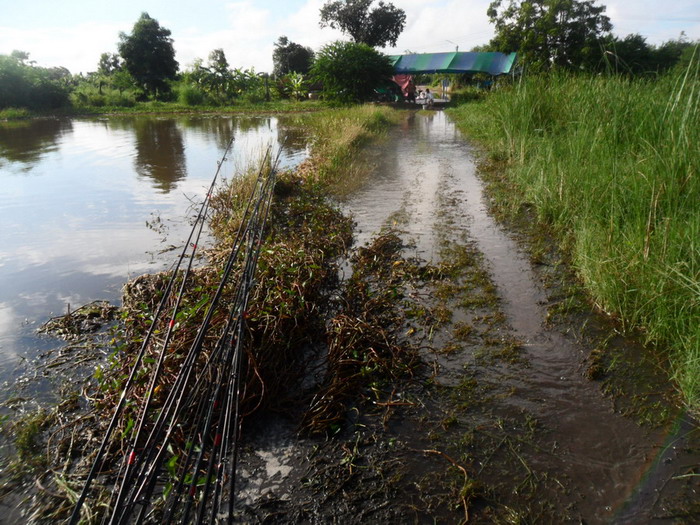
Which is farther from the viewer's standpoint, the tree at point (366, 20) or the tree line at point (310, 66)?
the tree at point (366, 20)

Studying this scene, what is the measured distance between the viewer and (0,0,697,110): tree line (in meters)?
29.1

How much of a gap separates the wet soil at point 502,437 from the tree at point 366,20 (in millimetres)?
55128

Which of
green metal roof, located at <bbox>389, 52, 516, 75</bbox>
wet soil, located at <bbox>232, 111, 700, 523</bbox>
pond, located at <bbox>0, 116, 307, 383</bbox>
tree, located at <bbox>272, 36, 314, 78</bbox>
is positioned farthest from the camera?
tree, located at <bbox>272, 36, 314, 78</bbox>

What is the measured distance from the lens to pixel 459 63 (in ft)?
108

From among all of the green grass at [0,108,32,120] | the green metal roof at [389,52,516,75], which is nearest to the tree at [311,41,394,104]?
the green metal roof at [389,52,516,75]

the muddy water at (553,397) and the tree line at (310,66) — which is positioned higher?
the tree line at (310,66)

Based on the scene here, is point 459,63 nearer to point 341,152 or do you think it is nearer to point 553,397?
point 341,152

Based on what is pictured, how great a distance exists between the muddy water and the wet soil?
10 mm

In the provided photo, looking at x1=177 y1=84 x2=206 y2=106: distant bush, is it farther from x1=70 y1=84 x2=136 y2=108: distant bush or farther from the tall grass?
the tall grass

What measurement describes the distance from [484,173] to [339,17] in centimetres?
5044

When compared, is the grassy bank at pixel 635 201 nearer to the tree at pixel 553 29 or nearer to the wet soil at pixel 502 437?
the wet soil at pixel 502 437

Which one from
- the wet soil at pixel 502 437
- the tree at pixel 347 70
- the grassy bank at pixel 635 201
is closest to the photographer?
the wet soil at pixel 502 437

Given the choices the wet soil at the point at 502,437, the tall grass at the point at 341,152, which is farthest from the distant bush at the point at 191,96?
the wet soil at the point at 502,437

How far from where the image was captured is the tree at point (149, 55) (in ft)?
135
